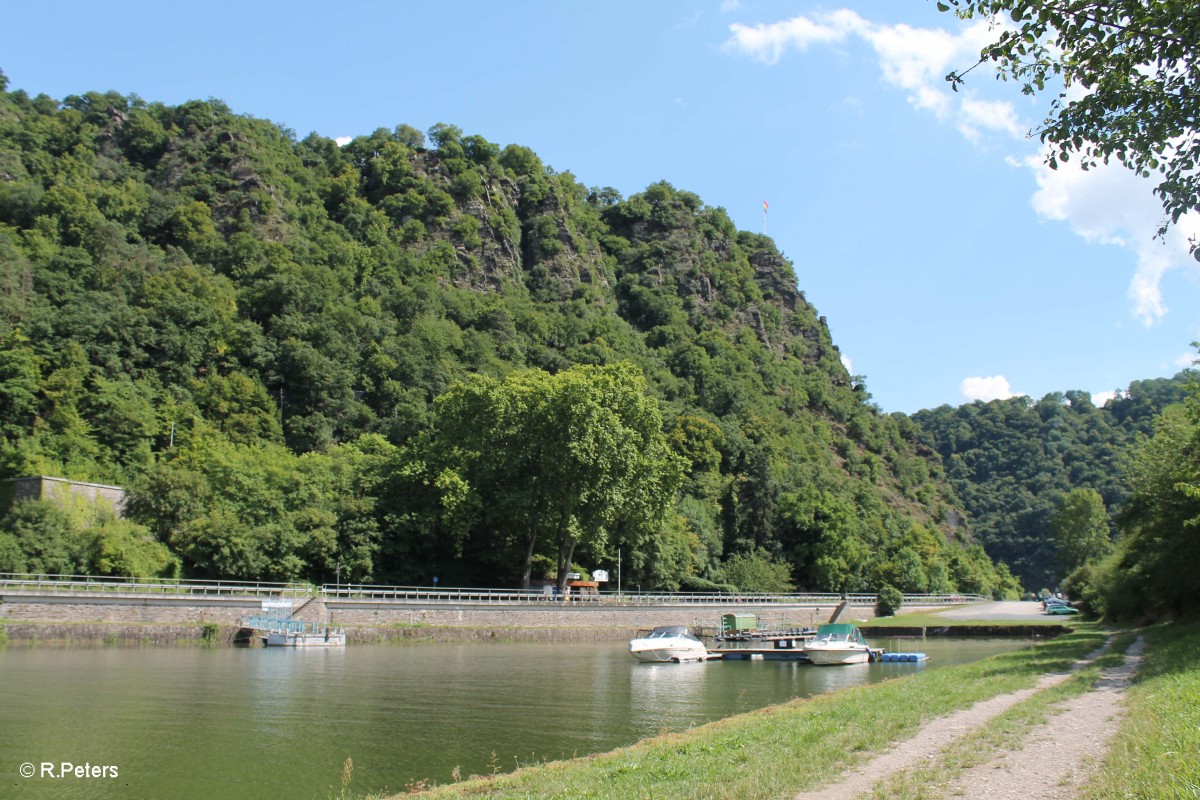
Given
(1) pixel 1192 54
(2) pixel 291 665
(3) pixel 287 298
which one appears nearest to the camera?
(1) pixel 1192 54

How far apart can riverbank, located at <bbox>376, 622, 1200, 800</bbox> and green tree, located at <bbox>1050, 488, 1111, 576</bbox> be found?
4273 inches

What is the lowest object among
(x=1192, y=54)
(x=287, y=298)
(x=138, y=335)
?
(x=1192, y=54)

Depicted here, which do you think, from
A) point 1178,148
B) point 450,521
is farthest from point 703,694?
point 450,521

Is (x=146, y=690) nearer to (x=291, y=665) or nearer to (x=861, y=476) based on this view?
(x=291, y=665)

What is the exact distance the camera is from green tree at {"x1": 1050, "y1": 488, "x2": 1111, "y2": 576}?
385ft

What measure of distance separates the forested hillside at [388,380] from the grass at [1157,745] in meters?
43.5

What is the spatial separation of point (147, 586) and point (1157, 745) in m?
44.1

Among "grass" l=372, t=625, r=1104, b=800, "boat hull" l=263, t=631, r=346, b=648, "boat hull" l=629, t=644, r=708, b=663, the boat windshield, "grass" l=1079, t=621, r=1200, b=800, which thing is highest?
"grass" l=1079, t=621, r=1200, b=800

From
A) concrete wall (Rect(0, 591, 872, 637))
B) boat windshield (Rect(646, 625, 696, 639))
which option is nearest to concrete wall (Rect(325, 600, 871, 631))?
concrete wall (Rect(0, 591, 872, 637))

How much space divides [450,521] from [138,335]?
34.5m

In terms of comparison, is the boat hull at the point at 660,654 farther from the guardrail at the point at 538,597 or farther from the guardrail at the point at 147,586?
the guardrail at the point at 147,586

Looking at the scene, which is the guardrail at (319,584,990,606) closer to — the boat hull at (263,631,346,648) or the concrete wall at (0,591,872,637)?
the concrete wall at (0,591,872,637)

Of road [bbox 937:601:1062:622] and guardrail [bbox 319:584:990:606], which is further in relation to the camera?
road [bbox 937:601:1062:622]

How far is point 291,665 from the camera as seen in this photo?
33188mm
